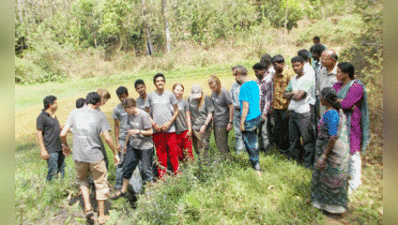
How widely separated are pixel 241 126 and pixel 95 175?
6.10 ft

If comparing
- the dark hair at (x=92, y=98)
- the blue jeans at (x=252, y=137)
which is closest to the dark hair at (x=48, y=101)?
the dark hair at (x=92, y=98)

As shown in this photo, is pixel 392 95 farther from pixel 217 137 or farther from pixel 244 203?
pixel 217 137

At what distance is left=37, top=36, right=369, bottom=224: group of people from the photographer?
2.49 meters

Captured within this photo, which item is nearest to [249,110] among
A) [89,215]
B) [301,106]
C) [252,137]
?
[252,137]

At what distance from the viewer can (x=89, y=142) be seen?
9.22 feet

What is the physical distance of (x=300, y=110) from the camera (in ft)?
10.3

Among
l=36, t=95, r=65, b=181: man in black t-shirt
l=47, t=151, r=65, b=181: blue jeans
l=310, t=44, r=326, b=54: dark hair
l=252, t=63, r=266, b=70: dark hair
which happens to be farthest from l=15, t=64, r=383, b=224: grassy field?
l=310, t=44, r=326, b=54: dark hair

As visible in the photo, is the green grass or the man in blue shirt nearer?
the green grass

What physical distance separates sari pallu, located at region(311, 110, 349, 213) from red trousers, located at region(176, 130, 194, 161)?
1.64m

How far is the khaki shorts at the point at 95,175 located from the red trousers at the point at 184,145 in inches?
42.2

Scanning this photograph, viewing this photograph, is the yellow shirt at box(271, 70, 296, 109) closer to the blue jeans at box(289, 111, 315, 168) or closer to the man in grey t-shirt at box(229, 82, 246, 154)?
the blue jeans at box(289, 111, 315, 168)

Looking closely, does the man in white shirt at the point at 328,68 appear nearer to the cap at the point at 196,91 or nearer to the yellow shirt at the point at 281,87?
the yellow shirt at the point at 281,87

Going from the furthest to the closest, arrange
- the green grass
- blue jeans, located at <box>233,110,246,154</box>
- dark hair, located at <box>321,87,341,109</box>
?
1. blue jeans, located at <box>233,110,246,154</box>
2. the green grass
3. dark hair, located at <box>321,87,341,109</box>

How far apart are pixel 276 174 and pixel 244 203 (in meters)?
0.72
